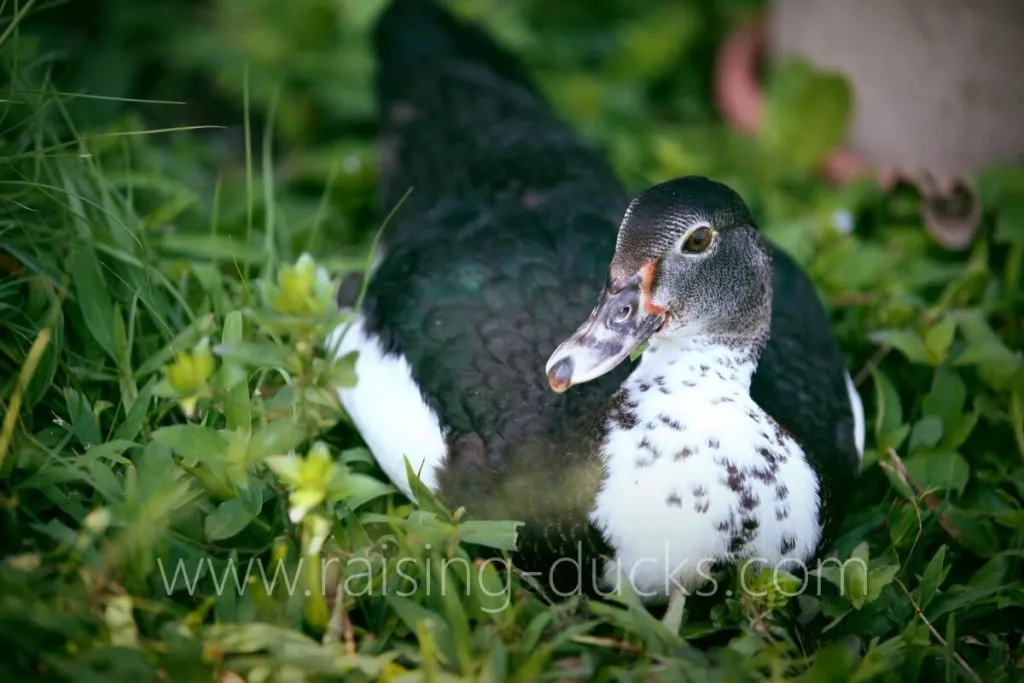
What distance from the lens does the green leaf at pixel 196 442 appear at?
5.98 feet

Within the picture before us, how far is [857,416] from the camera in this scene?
7.53 ft

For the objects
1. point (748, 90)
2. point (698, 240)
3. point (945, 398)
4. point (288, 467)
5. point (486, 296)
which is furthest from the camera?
point (748, 90)

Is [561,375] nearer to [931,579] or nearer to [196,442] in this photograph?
[196,442]

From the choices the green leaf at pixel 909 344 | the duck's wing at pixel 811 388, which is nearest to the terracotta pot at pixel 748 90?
the green leaf at pixel 909 344

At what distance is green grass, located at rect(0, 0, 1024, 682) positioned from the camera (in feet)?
5.56

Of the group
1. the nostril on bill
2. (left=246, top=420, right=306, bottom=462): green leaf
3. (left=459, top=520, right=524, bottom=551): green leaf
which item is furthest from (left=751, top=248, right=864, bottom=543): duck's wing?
(left=246, top=420, right=306, bottom=462): green leaf

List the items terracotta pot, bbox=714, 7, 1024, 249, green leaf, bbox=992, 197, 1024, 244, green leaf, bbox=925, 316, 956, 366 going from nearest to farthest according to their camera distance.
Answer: green leaf, bbox=925, 316, 956, 366 → green leaf, bbox=992, 197, 1024, 244 → terracotta pot, bbox=714, 7, 1024, 249

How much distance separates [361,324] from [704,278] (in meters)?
0.78

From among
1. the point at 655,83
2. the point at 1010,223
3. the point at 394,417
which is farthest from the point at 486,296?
the point at 655,83

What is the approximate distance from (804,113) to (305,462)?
87.1 inches

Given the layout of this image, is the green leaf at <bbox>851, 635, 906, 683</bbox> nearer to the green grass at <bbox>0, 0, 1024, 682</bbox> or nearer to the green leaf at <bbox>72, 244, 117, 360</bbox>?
the green grass at <bbox>0, 0, 1024, 682</bbox>

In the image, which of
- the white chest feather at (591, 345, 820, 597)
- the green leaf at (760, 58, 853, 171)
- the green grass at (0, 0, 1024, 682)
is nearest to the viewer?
the green grass at (0, 0, 1024, 682)

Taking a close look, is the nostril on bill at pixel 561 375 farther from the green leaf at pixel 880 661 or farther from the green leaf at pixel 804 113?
the green leaf at pixel 804 113

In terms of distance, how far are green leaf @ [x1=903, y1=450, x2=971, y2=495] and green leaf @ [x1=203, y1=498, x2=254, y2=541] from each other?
1342 mm
